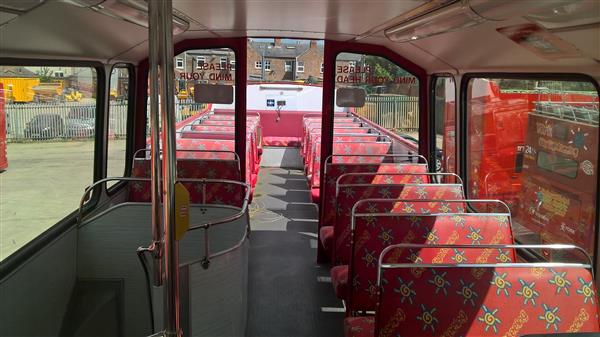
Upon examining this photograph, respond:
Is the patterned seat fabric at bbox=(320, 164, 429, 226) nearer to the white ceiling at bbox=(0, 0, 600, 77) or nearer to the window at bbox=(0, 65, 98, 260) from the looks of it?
the white ceiling at bbox=(0, 0, 600, 77)

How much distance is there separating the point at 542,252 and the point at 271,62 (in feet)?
16.8

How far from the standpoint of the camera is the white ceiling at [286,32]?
98.5 inches

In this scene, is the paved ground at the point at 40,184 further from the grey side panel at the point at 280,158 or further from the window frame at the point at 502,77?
the grey side panel at the point at 280,158

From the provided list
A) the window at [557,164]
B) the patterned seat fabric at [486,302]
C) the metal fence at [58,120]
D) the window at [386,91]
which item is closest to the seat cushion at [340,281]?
the patterned seat fabric at [486,302]

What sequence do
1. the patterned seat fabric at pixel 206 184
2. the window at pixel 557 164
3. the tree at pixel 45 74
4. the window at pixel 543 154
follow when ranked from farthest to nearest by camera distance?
the patterned seat fabric at pixel 206 184 < the tree at pixel 45 74 < the window at pixel 557 164 < the window at pixel 543 154

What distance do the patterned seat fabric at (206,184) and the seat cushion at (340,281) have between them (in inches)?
57.0

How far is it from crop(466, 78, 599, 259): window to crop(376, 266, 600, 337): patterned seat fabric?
0.55m

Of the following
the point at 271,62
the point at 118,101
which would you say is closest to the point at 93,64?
the point at 118,101

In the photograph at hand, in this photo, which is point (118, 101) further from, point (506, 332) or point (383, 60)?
point (506, 332)

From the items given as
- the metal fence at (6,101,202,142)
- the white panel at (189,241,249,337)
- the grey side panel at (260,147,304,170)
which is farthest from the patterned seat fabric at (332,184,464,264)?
the grey side panel at (260,147,304,170)

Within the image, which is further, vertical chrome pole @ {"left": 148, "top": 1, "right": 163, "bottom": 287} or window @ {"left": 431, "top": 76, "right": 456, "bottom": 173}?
window @ {"left": 431, "top": 76, "right": 456, "bottom": 173}

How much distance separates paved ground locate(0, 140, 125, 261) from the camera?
305 centimetres

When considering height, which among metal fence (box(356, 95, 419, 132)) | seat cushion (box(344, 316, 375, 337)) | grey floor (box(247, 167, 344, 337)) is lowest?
grey floor (box(247, 167, 344, 337))

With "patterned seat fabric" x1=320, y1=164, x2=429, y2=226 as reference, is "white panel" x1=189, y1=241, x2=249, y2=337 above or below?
below
